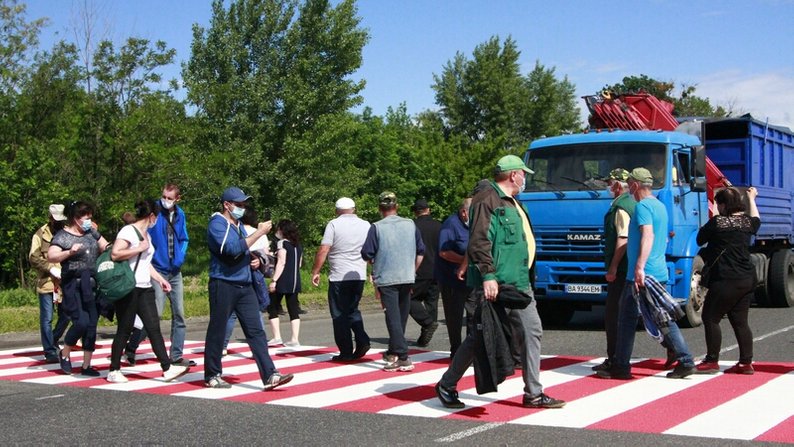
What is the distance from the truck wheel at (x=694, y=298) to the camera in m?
14.0

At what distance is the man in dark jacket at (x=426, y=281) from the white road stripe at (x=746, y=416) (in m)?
4.68

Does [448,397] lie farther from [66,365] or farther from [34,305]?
[34,305]

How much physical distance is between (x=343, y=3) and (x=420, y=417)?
35.6 m

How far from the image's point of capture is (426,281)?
40.4 ft

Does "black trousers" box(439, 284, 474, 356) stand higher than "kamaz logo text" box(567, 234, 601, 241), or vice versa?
"kamaz logo text" box(567, 234, 601, 241)

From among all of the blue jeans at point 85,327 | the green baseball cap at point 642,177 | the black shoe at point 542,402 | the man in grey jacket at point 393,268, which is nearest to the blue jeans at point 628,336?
the green baseball cap at point 642,177

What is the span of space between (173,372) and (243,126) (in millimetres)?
28752

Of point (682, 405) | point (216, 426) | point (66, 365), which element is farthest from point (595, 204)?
point (216, 426)

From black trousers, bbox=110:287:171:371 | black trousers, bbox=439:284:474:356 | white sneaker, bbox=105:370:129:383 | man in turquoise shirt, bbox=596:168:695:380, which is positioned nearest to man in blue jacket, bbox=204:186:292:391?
black trousers, bbox=110:287:171:371

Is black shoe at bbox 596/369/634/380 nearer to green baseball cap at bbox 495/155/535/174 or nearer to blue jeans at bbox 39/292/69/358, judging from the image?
green baseball cap at bbox 495/155/535/174

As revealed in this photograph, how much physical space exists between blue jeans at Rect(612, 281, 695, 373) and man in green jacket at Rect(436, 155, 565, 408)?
177cm

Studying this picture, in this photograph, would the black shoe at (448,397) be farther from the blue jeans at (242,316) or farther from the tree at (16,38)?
the tree at (16,38)

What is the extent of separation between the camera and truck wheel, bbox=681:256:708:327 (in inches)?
551

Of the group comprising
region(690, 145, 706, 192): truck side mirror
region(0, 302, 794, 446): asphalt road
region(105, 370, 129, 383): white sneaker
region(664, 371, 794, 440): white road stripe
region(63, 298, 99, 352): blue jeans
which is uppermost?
region(690, 145, 706, 192): truck side mirror
